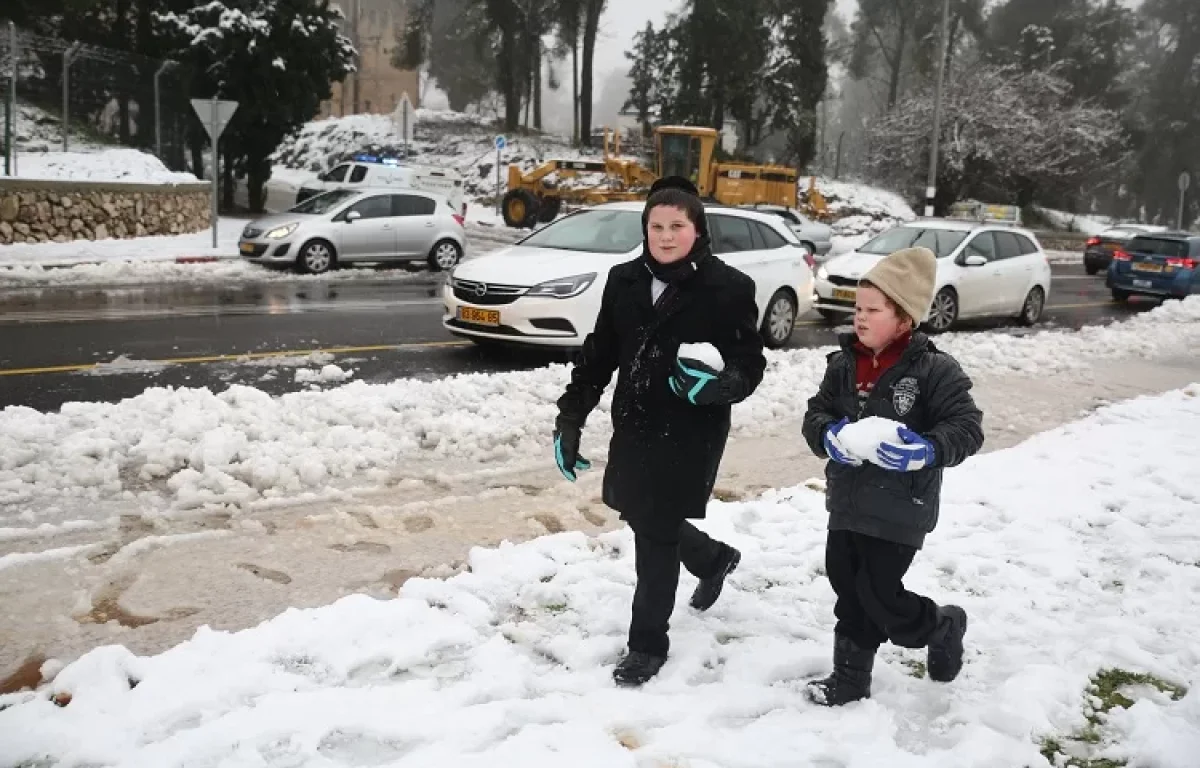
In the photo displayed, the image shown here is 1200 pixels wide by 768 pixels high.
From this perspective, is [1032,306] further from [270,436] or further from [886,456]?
[886,456]

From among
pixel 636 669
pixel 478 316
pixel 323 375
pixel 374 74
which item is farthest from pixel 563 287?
pixel 374 74

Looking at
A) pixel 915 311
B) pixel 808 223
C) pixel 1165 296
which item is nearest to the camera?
pixel 915 311

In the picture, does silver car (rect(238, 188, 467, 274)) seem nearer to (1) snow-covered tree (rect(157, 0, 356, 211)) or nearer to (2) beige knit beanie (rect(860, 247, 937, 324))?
(1) snow-covered tree (rect(157, 0, 356, 211))

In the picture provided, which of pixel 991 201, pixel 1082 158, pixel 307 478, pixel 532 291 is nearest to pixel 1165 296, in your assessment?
pixel 532 291

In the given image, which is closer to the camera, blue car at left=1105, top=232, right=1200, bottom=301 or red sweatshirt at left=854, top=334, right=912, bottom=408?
red sweatshirt at left=854, top=334, right=912, bottom=408

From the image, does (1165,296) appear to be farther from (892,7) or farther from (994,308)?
(892,7)

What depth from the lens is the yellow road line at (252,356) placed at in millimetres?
8273

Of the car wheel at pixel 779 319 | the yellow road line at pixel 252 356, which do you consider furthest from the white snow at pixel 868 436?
the car wheel at pixel 779 319

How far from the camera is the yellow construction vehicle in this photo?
28906 mm

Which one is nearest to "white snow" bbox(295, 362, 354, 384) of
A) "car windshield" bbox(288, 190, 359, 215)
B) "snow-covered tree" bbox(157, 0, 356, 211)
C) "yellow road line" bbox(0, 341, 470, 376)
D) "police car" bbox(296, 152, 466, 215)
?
"yellow road line" bbox(0, 341, 470, 376)

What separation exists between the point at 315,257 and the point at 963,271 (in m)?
10.7

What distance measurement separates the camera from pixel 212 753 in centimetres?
285

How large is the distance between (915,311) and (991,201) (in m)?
45.5

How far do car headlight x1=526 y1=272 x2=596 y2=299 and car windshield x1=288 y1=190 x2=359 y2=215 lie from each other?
9.57m
